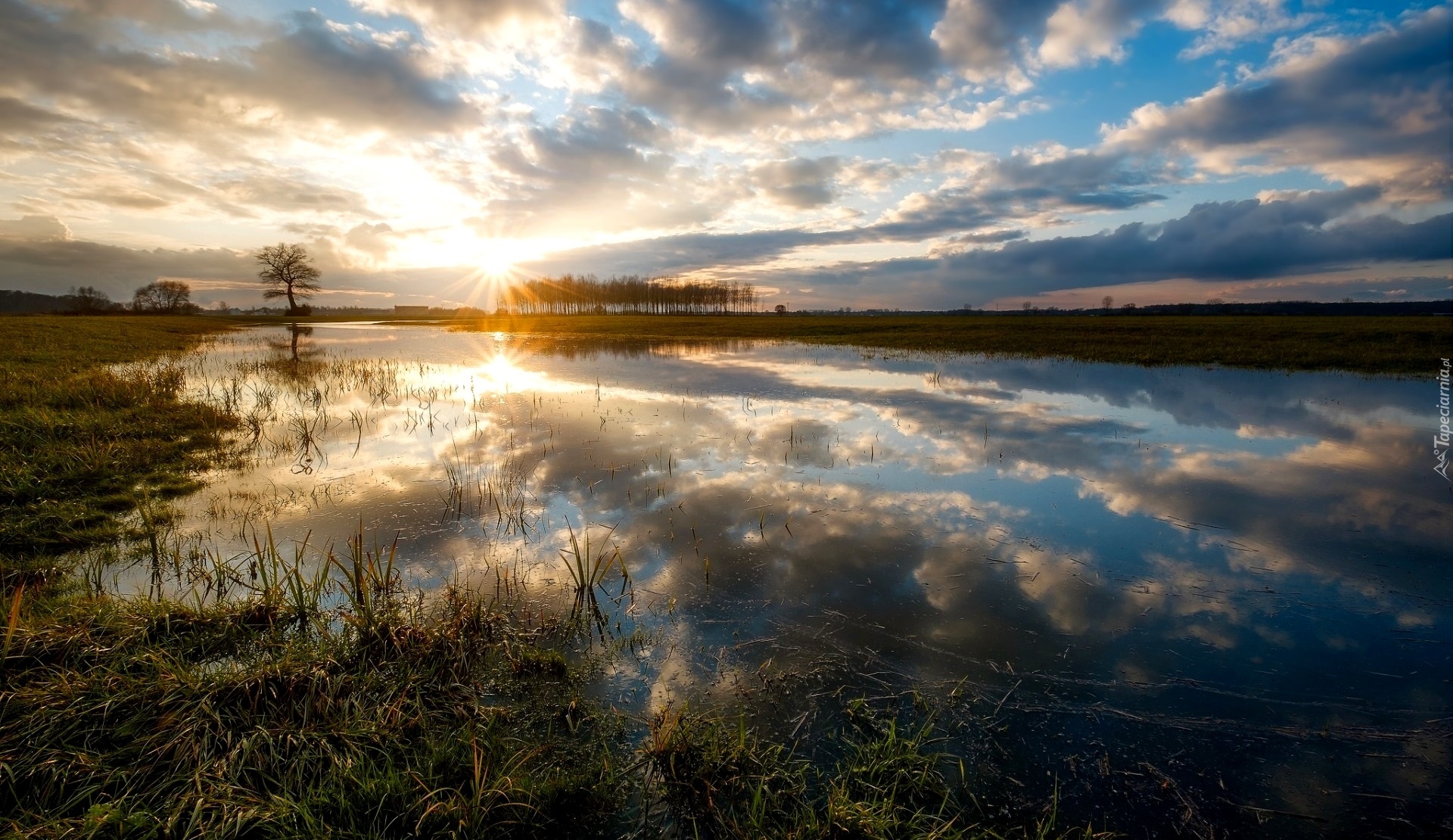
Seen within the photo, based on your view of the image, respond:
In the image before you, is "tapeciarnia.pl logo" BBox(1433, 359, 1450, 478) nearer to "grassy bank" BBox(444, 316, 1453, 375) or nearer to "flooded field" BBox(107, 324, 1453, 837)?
"flooded field" BBox(107, 324, 1453, 837)

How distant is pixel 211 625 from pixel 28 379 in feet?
61.8

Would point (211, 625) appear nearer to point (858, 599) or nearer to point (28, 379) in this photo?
point (858, 599)

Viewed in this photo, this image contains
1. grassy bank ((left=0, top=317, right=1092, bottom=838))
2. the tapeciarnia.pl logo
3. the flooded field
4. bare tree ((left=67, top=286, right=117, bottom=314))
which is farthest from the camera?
bare tree ((left=67, top=286, right=117, bottom=314))

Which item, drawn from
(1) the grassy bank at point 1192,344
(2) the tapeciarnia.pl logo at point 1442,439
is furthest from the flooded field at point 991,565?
(1) the grassy bank at point 1192,344

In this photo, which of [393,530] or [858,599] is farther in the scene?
[393,530]

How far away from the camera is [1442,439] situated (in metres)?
14.5

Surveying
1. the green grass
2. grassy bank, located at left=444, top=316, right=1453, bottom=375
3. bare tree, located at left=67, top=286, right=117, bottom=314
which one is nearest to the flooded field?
the green grass

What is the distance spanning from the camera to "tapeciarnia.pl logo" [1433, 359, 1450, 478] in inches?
476

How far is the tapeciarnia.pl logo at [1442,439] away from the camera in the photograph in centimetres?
1209

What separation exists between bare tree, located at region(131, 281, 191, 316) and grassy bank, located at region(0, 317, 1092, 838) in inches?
6361

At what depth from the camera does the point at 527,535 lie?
8188mm

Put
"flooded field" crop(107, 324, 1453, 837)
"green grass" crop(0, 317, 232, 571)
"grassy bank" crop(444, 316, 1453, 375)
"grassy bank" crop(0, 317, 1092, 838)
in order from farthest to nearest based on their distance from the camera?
"grassy bank" crop(444, 316, 1453, 375) → "green grass" crop(0, 317, 232, 571) → "flooded field" crop(107, 324, 1453, 837) → "grassy bank" crop(0, 317, 1092, 838)

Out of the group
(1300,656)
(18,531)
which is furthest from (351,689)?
(1300,656)

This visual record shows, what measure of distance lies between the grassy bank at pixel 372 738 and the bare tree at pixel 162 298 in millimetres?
161579
